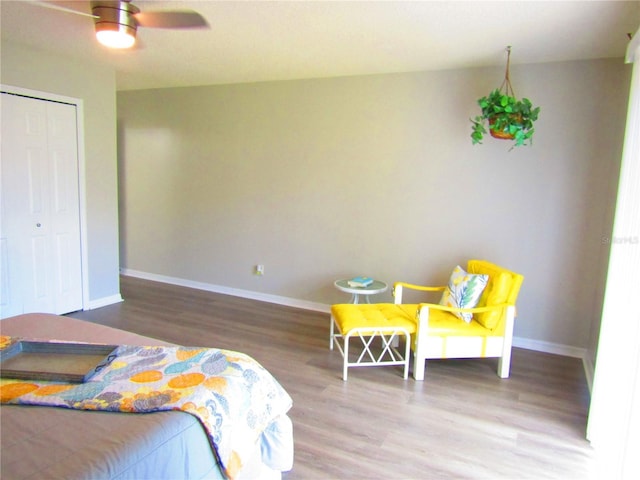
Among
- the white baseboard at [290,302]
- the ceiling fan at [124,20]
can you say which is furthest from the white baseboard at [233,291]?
the ceiling fan at [124,20]

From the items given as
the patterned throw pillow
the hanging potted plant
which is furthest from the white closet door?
the hanging potted plant

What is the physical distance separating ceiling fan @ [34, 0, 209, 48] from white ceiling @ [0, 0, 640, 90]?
0.13 meters

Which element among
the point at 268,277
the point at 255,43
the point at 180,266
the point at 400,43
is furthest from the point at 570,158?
the point at 180,266

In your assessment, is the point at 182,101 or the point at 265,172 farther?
the point at 182,101

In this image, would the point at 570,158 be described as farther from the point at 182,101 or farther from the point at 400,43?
the point at 182,101

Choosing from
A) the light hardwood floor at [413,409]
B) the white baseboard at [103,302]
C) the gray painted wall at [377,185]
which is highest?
the gray painted wall at [377,185]

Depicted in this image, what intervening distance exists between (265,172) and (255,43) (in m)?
1.73

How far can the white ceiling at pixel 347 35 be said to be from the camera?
9.06 feet

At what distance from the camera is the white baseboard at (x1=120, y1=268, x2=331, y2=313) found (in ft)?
16.5

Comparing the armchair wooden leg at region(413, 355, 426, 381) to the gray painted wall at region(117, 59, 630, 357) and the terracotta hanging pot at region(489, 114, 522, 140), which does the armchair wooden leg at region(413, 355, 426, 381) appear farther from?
the terracotta hanging pot at region(489, 114, 522, 140)

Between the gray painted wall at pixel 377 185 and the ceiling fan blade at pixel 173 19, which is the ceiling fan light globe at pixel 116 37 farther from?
the gray painted wall at pixel 377 185

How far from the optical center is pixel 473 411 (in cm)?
290

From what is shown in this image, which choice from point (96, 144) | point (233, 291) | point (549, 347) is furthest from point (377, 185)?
point (96, 144)

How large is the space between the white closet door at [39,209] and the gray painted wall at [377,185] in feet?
4.74
